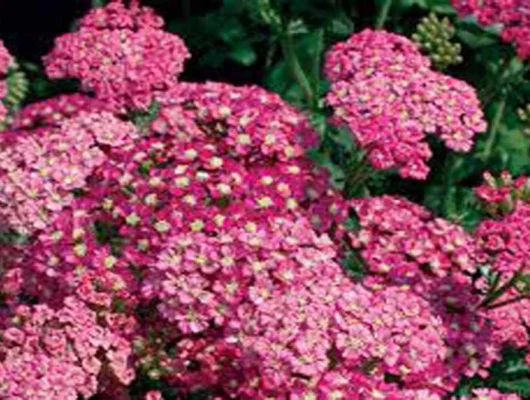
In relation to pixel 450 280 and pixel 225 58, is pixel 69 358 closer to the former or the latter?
pixel 450 280

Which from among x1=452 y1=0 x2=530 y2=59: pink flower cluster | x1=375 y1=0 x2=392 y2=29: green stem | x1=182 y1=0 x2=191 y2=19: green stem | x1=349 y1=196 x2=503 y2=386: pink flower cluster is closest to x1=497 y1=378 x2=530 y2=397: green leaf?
x1=349 y1=196 x2=503 y2=386: pink flower cluster

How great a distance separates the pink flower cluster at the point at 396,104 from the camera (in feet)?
15.1

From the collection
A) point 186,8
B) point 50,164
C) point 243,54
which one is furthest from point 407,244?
point 186,8

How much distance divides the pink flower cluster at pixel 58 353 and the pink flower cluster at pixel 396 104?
105 centimetres

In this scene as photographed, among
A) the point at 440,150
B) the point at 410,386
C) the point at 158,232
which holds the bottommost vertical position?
the point at 440,150

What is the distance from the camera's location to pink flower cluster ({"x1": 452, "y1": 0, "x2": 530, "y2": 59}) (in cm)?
513

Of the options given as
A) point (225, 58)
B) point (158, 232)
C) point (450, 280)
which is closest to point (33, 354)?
point (158, 232)

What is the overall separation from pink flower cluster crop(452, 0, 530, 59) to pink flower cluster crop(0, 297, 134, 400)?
1.87 meters

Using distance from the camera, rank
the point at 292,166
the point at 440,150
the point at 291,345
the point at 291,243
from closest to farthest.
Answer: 1. the point at 291,345
2. the point at 291,243
3. the point at 292,166
4. the point at 440,150

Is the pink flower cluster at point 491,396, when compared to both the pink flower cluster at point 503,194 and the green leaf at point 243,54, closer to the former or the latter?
the pink flower cluster at point 503,194

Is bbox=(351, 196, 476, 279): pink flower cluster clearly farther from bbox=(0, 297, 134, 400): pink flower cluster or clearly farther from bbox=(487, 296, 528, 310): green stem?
bbox=(0, 297, 134, 400): pink flower cluster

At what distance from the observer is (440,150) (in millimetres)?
6379

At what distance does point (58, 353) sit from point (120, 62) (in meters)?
1.43

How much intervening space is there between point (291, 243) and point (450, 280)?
69cm
